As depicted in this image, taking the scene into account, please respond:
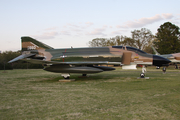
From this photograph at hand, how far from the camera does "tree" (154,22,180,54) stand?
37450 mm

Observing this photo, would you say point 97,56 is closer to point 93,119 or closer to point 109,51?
point 109,51

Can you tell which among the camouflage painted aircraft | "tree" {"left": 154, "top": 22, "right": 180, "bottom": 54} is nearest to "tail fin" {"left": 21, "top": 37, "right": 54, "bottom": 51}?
the camouflage painted aircraft

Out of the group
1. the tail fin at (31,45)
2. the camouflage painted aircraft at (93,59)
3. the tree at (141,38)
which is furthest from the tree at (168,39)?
the tail fin at (31,45)

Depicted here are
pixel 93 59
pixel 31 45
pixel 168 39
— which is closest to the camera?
pixel 93 59

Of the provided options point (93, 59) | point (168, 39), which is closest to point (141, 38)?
point (168, 39)

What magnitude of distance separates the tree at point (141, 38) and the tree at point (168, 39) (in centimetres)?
786

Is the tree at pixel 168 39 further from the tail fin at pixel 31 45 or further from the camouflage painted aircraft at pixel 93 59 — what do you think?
the tail fin at pixel 31 45

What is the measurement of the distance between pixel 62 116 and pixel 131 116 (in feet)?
5.73

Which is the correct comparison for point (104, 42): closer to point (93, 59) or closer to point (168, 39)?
point (168, 39)

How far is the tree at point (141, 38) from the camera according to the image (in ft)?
162

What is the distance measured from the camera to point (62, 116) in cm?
394

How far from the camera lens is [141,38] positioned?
164 ft

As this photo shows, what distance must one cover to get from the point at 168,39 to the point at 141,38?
11.7 m

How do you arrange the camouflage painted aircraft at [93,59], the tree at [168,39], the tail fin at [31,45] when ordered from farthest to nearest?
the tree at [168,39] → the tail fin at [31,45] → the camouflage painted aircraft at [93,59]
